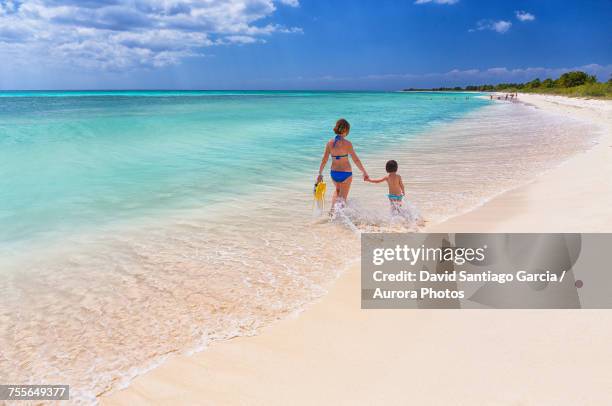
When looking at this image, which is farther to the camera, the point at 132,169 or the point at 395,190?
the point at 132,169

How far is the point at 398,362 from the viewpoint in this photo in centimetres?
307

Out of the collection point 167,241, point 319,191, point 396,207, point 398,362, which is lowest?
point 398,362

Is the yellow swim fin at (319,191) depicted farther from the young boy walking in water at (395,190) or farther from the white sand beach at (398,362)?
the white sand beach at (398,362)

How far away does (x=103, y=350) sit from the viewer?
3.51 m

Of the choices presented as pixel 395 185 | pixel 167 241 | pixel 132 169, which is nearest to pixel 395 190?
pixel 395 185

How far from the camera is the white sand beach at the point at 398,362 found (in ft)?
8.80

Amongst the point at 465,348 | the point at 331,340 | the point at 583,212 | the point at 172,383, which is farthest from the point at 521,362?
the point at 583,212

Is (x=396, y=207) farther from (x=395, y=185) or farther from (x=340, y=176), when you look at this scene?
(x=340, y=176)

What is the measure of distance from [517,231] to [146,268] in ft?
16.9

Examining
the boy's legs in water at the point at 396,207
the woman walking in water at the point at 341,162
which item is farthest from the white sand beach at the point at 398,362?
the woman walking in water at the point at 341,162

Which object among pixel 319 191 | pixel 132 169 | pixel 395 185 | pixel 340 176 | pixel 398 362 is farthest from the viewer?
pixel 132 169

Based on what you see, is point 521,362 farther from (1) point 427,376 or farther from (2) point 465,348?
(1) point 427,376

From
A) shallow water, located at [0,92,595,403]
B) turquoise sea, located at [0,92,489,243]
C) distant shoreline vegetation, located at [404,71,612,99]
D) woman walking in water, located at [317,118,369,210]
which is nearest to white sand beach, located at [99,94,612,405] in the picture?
shallow water, located at [0,92,595,403]

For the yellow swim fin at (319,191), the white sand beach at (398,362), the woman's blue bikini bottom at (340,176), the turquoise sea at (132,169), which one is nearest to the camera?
the white sand beach at (398,362)
